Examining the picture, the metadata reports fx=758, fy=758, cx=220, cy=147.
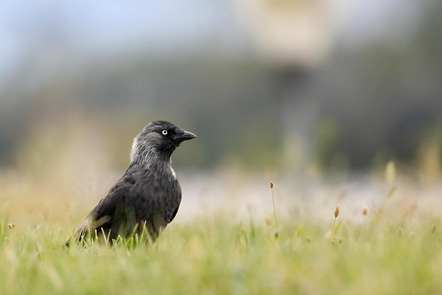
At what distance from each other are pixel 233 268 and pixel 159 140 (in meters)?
2.76

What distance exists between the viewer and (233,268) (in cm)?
388

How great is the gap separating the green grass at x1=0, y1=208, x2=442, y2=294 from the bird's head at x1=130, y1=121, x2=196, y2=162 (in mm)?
1555

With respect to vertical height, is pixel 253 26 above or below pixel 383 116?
above

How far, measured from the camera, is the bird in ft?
18.8

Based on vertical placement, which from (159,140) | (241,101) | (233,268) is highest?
(159,140)

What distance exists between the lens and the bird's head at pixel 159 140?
20.9 ft

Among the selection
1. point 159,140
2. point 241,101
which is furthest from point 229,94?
point 159,140

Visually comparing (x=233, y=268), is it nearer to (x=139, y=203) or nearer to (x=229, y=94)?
(x=139, y=203)

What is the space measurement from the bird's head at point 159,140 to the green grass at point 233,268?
1555 mm

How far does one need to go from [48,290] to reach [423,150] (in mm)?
4737

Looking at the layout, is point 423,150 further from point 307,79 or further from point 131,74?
point 131,74

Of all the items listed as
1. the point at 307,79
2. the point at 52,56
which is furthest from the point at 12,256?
the point at 52,56

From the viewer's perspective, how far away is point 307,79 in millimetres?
15719

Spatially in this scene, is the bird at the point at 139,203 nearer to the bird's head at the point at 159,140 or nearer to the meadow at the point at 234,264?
the bird's head at the point at 159,140
